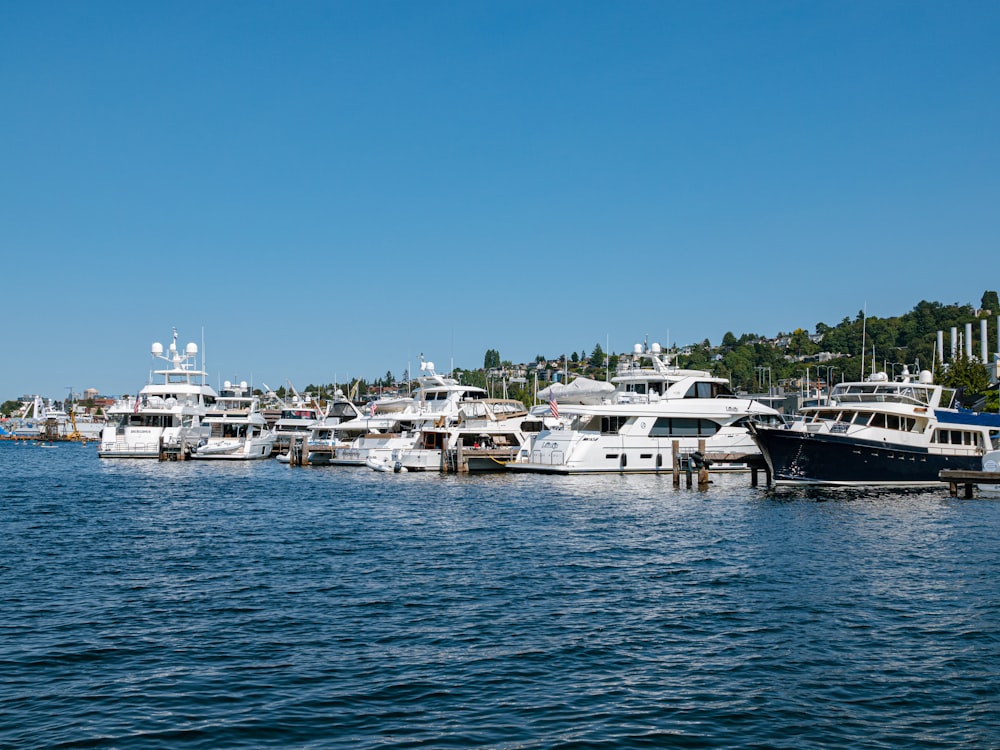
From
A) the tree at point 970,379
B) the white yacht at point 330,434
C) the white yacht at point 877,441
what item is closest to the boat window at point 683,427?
the white yacht at point 877,441

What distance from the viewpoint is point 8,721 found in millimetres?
14438

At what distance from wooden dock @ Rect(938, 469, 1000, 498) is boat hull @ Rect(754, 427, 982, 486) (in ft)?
8.59

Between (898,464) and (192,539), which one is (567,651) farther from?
(898,464)

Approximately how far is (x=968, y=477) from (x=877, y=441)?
533cm

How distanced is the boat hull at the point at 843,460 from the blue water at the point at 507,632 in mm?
9495

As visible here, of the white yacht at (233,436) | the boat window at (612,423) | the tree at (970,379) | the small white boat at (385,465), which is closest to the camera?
the boat window at (612,423)

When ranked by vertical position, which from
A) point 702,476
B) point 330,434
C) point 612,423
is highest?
point 612,423

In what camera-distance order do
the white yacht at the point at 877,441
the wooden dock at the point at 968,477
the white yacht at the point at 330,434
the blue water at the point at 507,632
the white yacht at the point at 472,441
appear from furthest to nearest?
the white yacht at the point at 330,434 < the white yacht at the point at 472,441 < the white yacht at the point at 877,441 < the wooden dock at the point at 968,477 < the blue water at the point at 507,632

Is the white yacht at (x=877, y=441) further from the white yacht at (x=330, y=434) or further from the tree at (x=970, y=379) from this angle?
the tree at (x=970, y=379)

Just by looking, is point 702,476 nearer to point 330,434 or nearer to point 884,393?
point 884,393

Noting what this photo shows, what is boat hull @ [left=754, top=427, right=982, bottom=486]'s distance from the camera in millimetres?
48250

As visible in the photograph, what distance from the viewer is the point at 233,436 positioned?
84625mm

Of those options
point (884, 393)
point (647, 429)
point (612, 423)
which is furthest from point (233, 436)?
point (884, 393)

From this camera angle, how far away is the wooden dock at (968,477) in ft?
143
